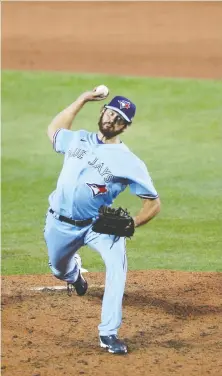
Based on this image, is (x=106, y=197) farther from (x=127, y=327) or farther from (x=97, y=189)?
(x=127, y=327)

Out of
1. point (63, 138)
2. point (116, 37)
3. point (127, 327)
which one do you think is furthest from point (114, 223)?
point (116, 37)

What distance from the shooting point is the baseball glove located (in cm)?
733

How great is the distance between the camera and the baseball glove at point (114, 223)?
7.33m

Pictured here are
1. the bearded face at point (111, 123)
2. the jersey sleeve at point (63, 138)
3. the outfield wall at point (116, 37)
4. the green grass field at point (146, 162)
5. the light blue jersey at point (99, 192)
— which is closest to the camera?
the light blue jersey at point (99, 192)

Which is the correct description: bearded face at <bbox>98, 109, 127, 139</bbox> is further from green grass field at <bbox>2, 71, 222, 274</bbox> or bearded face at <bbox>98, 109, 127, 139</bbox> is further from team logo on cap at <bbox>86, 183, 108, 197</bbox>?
green grass field at <bbox>2, 71, 222, 274</bbox>

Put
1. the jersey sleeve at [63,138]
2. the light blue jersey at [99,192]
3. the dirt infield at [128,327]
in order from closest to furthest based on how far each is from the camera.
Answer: the dirt infield at [128,327], the light blue jersey at [99,192], the jersey sleeve at [63,138]

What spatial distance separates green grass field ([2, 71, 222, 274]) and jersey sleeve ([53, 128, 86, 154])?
7.40 feet

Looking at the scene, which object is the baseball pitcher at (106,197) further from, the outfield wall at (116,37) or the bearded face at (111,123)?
the outfield wall at (116,37)

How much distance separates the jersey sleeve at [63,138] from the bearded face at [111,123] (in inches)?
11.1

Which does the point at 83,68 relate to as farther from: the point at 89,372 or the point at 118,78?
the point at 89,372

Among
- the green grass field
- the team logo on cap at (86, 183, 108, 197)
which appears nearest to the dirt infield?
the green grass field

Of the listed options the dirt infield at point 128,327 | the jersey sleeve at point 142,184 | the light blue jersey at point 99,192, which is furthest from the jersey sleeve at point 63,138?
the dirt infield at point 128,327

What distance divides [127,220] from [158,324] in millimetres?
1030

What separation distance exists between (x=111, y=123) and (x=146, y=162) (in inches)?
255
